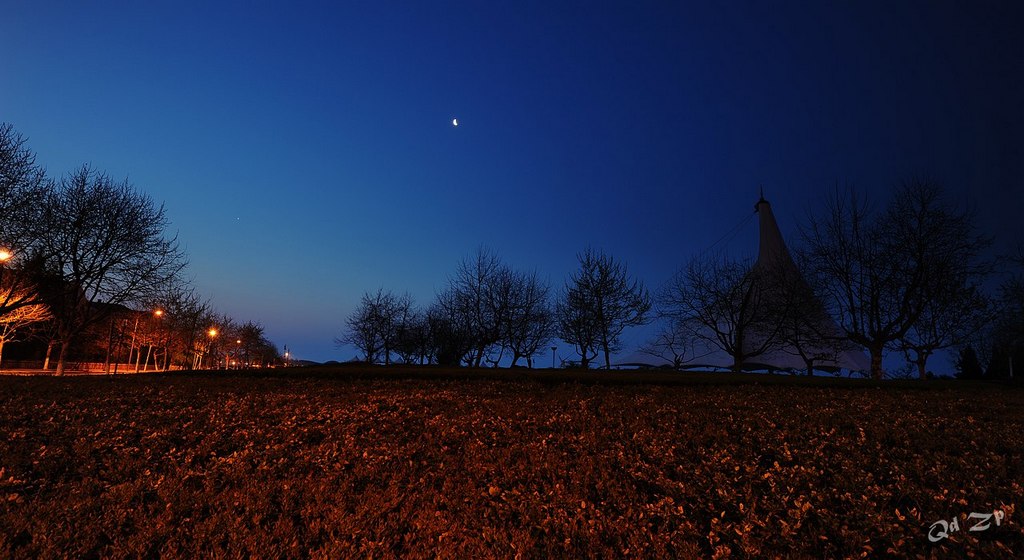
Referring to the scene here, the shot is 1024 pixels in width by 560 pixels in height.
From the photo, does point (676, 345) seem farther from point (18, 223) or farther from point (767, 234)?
point (18, 223)

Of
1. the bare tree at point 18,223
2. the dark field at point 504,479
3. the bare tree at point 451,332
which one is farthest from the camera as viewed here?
the bare tree at point 451,332

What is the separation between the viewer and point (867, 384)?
61.5 feet

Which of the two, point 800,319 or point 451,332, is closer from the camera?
point 800,319

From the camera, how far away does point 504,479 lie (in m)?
6.93

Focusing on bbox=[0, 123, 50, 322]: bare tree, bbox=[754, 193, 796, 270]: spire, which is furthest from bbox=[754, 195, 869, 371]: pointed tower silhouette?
bbox=[0, 123, 50, 322]: bare tree

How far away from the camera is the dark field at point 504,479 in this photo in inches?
201

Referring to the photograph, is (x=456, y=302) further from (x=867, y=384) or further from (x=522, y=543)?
(x=522, y=543)

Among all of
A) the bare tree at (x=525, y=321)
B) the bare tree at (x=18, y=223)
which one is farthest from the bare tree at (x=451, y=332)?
the bare tree at (x=18, y=223)

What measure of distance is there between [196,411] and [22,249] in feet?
79.5

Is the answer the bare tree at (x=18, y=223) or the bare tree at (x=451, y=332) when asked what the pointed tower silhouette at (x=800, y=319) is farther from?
the bare tree at (x=18, y=223)

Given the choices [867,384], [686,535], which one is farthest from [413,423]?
[867,384]

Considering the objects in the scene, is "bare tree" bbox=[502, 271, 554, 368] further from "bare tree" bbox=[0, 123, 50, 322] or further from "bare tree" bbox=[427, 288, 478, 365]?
"bare tree" bbox=[0, 123, 50, 322]

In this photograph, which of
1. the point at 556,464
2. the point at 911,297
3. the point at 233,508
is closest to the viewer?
the point at 233,508

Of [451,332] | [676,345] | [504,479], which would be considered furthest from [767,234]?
[504,479]
